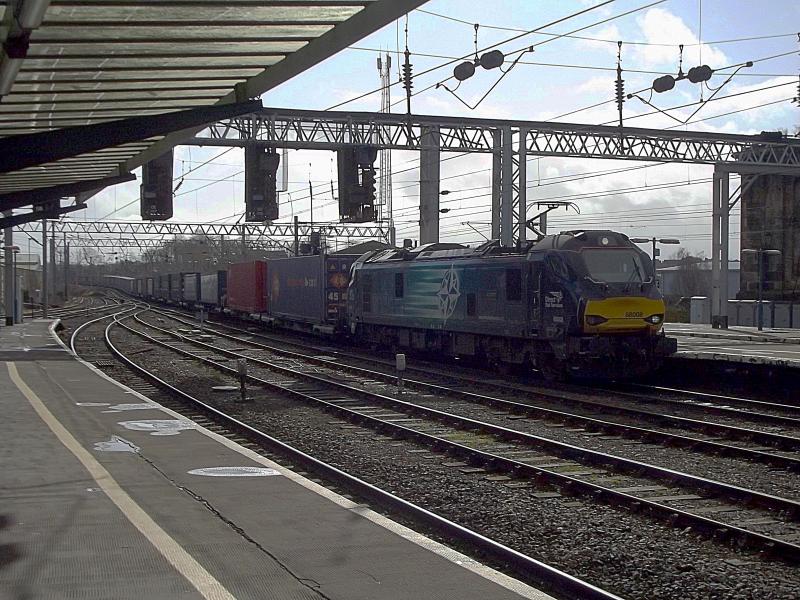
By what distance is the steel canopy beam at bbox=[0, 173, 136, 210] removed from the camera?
742 inches

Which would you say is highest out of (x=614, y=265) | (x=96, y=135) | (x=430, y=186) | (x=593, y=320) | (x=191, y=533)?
(x=430, y=186)

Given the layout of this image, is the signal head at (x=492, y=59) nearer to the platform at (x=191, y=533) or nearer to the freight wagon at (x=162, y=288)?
the platform at (x=191, y=533)

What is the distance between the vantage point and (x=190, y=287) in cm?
6431

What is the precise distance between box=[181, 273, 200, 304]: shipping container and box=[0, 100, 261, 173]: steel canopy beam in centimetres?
5063

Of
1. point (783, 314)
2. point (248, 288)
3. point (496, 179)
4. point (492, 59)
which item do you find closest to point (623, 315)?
point (492, 59)

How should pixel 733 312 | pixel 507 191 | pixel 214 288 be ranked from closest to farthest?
1. pixel 507 191
2. pixel 733 312
3. pixel 214 288

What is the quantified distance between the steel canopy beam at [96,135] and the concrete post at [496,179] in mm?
23060

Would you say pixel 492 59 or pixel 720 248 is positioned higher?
pixel 492 59

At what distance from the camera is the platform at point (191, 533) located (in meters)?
6.29

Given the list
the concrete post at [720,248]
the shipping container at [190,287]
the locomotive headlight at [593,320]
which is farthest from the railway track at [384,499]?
the shipping container at [190,287]

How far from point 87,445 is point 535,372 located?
45.3ft

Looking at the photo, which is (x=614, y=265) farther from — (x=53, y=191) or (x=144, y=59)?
(x=144, y=59)

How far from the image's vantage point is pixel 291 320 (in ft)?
130

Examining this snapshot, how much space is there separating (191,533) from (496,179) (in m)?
29.9
